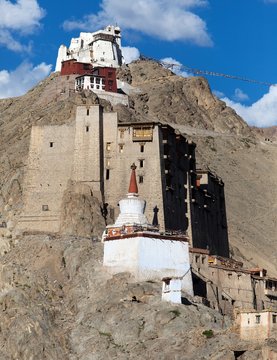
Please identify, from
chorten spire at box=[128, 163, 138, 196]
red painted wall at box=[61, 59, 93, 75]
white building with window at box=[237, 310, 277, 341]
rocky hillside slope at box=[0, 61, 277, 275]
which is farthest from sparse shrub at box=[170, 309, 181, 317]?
red painted wall at box=[61, 59, 93, 75]

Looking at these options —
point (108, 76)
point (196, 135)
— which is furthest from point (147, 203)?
point (196, 135)

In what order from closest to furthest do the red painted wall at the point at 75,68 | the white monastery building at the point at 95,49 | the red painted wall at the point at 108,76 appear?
1. the red painted wall at the point at 108,76
2. the red painted wall at the point at 75,68
3. the white monastery building at the point at 95,49

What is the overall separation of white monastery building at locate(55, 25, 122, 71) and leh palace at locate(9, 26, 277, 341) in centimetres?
4757

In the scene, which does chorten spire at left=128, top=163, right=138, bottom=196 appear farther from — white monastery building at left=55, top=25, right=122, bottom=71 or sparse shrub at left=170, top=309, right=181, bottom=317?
white monastery building at left=55, top=25, right=122, bottom=71

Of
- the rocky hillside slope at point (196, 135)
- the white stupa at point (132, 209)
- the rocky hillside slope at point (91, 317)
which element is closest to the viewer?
the rocky hillside slope at point (91, 317)

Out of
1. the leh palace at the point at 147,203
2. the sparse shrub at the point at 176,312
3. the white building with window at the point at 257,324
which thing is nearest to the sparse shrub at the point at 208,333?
the white building with window at the point at 257,324

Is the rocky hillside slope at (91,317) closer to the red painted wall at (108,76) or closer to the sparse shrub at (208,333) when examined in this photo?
the sparse shrub at (208,333)

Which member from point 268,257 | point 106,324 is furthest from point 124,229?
point 268,257

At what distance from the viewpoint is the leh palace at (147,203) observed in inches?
3278

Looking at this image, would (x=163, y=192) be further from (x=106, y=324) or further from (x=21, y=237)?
(x=106, y=324)

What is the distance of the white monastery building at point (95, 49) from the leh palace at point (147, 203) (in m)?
47.6

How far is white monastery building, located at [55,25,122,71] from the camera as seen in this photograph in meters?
160

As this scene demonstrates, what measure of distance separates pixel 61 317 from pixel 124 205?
12306 mm

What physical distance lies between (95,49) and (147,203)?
68714 mm
